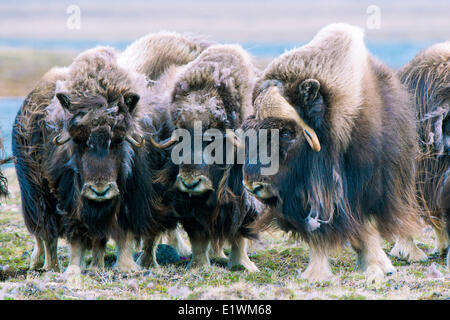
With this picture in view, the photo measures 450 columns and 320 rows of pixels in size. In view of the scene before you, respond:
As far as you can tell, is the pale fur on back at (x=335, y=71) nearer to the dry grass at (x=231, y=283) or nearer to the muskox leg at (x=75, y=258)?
the dry grass at (x=231, y=283)

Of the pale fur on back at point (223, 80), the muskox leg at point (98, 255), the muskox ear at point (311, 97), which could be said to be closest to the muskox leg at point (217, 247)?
the muskox leg at point (98, 255)

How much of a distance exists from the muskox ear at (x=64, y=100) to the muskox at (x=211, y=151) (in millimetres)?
550

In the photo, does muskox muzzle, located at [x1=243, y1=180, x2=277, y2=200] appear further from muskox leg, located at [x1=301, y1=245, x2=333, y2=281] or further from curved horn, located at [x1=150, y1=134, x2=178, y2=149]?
curved horn, located at [x1=150, y1=134, x2=178, y2=149]

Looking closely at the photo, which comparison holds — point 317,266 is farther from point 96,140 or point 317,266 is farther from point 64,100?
point 64,100

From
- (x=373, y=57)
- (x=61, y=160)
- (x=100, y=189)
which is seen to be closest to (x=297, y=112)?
(x=373, y=57)

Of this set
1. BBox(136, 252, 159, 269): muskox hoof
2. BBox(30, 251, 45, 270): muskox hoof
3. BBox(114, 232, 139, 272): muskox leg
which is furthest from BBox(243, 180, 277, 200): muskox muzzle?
BBox(30, 251, 45, 270): muskox hoof

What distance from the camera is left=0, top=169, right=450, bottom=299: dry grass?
331 centimetres

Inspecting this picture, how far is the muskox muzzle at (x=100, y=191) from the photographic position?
12.0 ft

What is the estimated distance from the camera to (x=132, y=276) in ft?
13.0

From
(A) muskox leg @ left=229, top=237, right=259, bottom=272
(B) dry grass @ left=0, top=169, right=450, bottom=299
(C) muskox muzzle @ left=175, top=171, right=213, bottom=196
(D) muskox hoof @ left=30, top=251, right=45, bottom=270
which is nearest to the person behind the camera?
(B) dry grass @ left=0, top=169, right=450, bottom=299

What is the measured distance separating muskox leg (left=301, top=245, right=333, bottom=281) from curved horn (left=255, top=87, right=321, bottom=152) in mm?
628

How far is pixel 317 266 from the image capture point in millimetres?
3834

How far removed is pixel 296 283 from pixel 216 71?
4.34 feet

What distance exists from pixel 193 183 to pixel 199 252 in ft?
2.01
